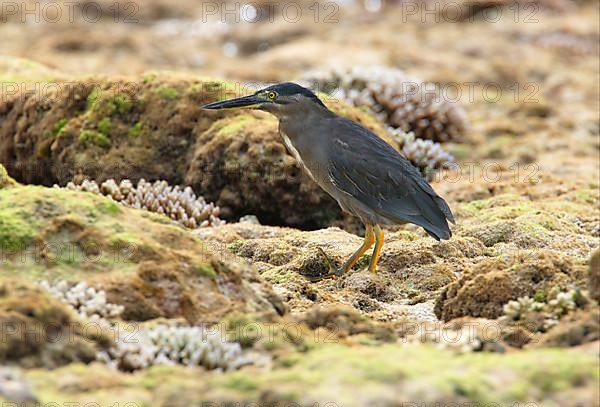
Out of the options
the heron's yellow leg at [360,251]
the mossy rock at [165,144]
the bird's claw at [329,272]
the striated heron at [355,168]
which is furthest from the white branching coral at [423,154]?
the bird's claw at [329,272]

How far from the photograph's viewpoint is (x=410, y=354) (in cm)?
404

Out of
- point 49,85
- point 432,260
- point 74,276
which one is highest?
point 49,85

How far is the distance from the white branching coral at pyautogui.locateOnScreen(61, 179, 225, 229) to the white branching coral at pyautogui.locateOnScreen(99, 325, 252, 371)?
11.6 feet

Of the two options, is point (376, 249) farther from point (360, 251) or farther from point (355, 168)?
point (355, 168)

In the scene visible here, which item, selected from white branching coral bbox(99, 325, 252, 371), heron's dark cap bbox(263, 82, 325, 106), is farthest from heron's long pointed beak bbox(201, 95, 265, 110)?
white branching coral bbox(99, 325, 252, 371)

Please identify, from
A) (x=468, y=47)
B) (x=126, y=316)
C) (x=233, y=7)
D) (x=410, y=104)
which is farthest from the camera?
(x=233, y=7)

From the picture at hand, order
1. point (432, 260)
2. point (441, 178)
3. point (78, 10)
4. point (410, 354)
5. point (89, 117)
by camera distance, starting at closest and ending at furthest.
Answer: point (410, 354), point (432, 260), point (89, 117), point (441, 178), point (78, 10)

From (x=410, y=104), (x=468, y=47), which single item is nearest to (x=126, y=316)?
(x=410, y=104)

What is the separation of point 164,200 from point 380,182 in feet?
6.37

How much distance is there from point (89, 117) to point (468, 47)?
9.26 meters

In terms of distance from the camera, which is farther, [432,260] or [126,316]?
[432,260]

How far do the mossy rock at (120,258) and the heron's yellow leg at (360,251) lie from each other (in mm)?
1682

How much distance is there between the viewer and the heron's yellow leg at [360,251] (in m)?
6.56

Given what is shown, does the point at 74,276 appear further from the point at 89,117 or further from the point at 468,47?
the point at 468,47
